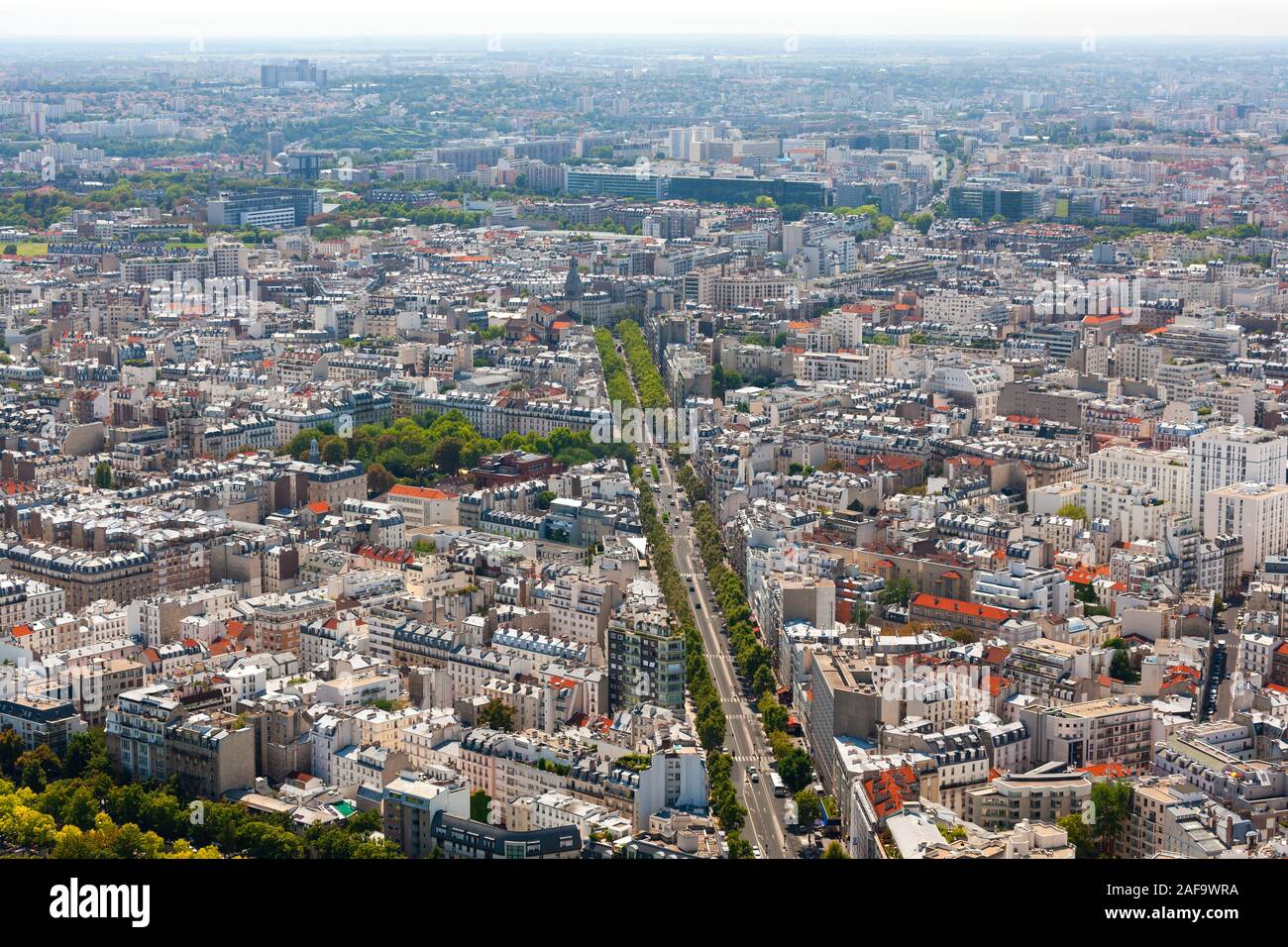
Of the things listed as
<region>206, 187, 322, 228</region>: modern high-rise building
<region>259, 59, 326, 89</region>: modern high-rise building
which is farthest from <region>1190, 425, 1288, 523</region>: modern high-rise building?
<region>259, 59, 326, 89</region>: modern high-rise building

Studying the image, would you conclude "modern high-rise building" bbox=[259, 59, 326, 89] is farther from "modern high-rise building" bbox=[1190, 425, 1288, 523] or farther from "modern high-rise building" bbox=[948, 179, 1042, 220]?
"modern high-rise building" bbox=[1190, 425, 1288, 523]

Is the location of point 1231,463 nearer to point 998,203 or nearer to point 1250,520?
point 1250,520

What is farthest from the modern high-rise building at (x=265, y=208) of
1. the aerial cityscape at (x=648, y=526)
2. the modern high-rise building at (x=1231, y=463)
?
the modern high-rise building at (x=1231, y=463)

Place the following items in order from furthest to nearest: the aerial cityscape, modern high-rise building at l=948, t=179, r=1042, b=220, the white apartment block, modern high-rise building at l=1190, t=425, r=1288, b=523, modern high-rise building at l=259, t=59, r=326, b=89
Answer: modern high-rise building at l=259, t=59, r=326, b=89 → modern high-rise building at l=948, t=179, r=1042, b=220 → modern high-rise building at l=1190, t=425, r=1288, b=523 → the white apartment block → the aerial cityscape

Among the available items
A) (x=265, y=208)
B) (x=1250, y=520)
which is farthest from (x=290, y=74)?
(x=1250, y=520)

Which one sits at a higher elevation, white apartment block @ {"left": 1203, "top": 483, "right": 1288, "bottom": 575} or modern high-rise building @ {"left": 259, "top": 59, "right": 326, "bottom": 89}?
Result: modern high-rise building @ {"left": 259, "top": 59, "right": 326, "bottom": 89}

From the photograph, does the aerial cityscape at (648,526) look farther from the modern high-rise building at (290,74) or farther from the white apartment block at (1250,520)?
the modern high-rise building at (290,74)

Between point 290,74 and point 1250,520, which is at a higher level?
point 290,74

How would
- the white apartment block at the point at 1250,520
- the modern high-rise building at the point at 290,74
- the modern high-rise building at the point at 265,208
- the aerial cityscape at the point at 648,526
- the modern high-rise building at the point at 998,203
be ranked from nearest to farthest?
1. the aerial cityscape at the point at 648,526
2. the white apartment block at the point at 1250,520
3. the modern high-rise building at the point at 265,208
4. the modern high-rise building at the point at 998,203
5. the modern high-rise building at the point at 290,74
